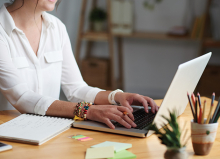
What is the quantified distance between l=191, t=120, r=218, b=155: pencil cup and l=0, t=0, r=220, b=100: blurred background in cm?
317

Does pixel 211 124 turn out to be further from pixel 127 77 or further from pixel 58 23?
pixel 127 77

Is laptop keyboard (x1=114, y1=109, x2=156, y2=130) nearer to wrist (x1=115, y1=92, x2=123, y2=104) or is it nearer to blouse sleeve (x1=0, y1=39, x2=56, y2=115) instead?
wrist (x1=115, y1=92, x2=123, y2=104)

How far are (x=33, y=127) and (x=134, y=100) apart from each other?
44cm

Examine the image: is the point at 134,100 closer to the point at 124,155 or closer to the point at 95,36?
the point at 124,155

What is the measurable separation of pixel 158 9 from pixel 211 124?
144 inches

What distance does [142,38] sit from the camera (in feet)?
14.3

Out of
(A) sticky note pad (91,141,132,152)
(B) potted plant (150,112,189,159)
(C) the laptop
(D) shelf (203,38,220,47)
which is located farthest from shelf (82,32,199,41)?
(B) potted plant (150,112,189,159)

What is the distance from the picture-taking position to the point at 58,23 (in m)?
1.66

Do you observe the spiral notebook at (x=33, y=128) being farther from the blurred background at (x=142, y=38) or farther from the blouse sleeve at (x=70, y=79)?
the blurred background at (x=142, y=38)

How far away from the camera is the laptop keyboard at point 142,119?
108cm

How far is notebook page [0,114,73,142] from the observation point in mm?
953

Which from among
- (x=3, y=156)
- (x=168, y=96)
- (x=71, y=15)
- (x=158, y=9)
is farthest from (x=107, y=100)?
(x=158, y=9)

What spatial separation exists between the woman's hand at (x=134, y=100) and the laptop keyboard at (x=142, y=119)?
27 millimetres

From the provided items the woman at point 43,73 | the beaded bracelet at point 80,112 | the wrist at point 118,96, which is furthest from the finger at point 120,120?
the wrist at point 118,96
